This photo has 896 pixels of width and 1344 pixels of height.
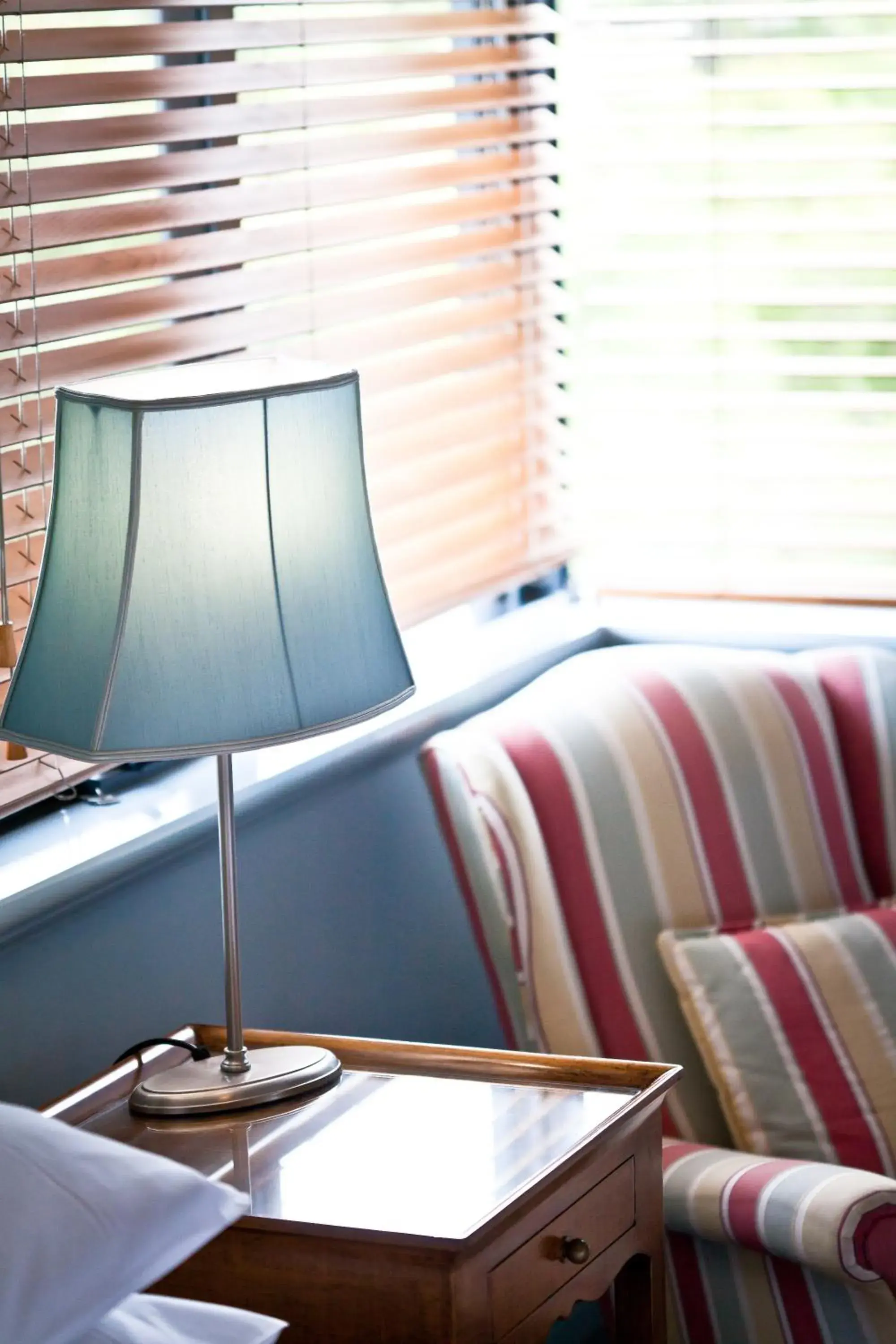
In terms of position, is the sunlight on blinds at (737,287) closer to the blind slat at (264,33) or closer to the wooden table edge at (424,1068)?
the blind slat at (264,33)

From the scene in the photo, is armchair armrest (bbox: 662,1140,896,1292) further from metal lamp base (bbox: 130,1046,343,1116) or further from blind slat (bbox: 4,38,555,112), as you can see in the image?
blind slat (bbox: 4,38,555,112)

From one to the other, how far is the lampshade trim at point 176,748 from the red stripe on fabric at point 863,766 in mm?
1046

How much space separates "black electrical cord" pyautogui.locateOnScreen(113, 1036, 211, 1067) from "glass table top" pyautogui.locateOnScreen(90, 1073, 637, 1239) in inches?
2.7

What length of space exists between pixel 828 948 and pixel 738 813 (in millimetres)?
192

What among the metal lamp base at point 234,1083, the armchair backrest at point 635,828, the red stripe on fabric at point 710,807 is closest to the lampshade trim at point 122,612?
the metal lamp base at point 234,1083

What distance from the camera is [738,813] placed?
2.16m

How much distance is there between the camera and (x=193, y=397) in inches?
50.0

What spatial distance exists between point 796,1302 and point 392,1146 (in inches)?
22.8

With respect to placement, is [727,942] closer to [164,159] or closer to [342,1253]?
[342,1253]

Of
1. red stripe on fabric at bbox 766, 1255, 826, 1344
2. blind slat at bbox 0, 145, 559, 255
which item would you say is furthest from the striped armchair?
blind slat at bbox 0, 145, 559, 255

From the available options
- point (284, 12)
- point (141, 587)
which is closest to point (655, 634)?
point (284, 12)

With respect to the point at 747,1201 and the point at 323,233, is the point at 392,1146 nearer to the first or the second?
the point at 747,1201

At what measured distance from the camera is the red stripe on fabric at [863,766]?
2268mm

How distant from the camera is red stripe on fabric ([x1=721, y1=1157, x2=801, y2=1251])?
1.71m
